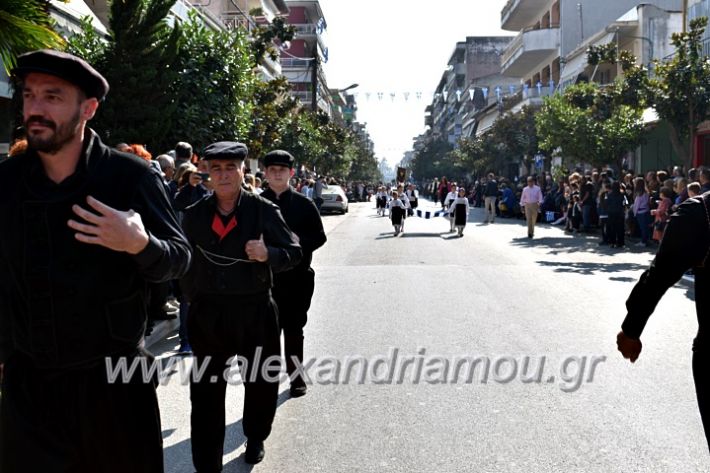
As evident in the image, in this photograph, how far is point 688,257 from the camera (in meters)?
3.49

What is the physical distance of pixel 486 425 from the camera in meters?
5.66

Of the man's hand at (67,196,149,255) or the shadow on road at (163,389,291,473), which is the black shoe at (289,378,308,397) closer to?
the shadow on road at (163,389,291,473)

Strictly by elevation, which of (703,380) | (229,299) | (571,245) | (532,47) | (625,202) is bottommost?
(571,245)

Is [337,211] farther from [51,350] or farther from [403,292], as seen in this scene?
[51,350]

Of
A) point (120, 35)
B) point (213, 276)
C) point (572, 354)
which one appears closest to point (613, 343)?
point (572, 354)

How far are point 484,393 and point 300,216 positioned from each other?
1.80m

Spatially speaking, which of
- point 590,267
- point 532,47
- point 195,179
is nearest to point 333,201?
point 532,47

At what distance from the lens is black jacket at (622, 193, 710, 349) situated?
137 inches

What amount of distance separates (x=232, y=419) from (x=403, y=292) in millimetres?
6726

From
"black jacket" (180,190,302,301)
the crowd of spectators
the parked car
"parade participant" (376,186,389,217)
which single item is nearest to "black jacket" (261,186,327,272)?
"black jacket" (180,190,302,301)

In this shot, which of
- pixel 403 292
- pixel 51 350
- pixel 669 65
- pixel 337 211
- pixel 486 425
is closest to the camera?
pixel 51 350

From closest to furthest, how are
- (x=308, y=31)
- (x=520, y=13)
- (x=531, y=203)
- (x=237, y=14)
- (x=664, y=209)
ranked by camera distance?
1. (x=664, y=209)
2. (x=531, y=203)
3. (x=237, y=14)
4. (x=520, y=13)
5. (x=308, y=31)

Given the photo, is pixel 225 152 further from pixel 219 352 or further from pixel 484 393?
pixel 484 393

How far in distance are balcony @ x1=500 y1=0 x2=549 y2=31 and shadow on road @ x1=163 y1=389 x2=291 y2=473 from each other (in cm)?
5854
